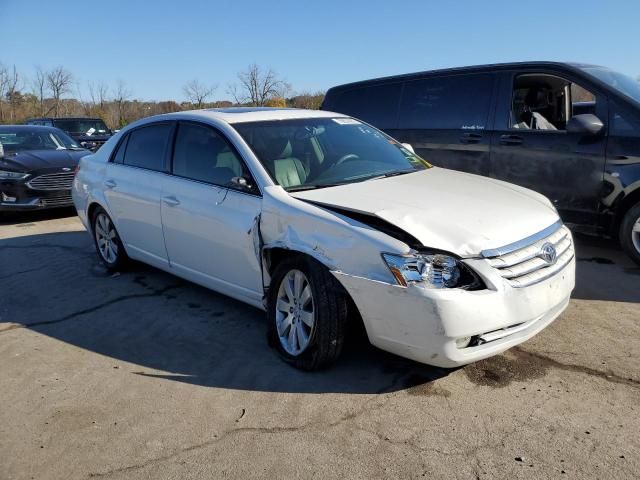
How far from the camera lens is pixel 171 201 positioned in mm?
4742

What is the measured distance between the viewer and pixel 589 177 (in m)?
5.71

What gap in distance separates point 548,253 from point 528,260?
200 mm

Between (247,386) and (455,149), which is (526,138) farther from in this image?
(247,386)

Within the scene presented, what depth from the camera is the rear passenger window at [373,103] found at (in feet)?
24.8

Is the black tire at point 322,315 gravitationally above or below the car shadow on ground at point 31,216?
above

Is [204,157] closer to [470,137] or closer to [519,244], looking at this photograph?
[519,244]

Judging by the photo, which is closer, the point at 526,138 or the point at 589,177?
the point at 589,177

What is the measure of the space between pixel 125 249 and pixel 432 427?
149 inches

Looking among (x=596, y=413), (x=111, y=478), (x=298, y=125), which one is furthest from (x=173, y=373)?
(x=596, y=413)

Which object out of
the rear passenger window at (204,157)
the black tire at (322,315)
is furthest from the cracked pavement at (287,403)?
the rear passenger window at (204,157)

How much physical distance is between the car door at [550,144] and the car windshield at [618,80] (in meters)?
0.17

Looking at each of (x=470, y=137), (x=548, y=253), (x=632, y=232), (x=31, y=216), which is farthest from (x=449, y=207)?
(x=31, y=216)

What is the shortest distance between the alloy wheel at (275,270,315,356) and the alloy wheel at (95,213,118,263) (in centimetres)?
278

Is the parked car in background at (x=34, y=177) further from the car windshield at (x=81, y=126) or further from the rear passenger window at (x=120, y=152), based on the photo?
the car windshield at (x=81, y=126)
